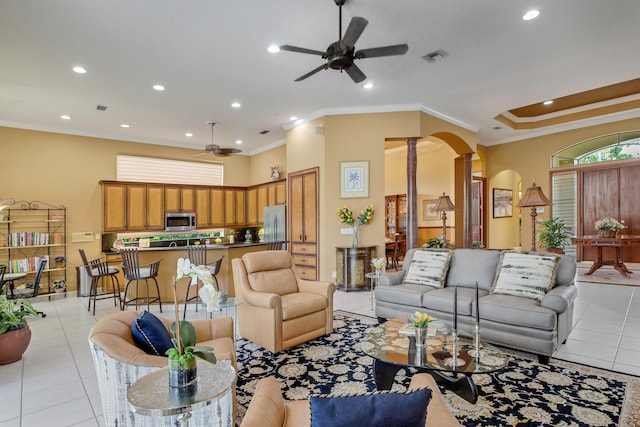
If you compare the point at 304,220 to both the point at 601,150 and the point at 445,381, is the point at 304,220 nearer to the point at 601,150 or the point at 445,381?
the point at 445,381

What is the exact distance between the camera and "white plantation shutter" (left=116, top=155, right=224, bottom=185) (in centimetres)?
791

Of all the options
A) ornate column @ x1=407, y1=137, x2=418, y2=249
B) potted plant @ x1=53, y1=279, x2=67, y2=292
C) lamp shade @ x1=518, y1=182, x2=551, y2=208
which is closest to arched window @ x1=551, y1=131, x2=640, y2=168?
ornate column @ x1=407, y1=137, x2=418, y2=249

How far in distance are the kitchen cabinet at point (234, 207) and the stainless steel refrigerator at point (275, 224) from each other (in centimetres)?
162

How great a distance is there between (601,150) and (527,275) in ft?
21.7

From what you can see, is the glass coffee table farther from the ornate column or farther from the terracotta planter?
the ornate column

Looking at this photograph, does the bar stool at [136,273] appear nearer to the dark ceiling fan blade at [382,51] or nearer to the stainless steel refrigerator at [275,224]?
the stainless steel refrigerator at [275,224]

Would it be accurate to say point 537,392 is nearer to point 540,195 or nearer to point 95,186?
point 540,195

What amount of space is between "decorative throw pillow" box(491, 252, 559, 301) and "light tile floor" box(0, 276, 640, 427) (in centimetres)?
63

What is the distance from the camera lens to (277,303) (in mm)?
3240

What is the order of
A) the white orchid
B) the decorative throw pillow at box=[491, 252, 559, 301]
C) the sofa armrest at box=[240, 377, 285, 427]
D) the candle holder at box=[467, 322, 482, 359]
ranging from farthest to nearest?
the decorative throw pillow at box=[491, 252, 559, 301] → the candle holder at box=[467, 322, 482, 359] → the white orchid → the sofa armrest at box=[240, 377, 285, 427]

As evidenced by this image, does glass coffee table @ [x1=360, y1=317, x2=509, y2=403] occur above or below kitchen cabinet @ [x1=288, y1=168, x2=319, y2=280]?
below

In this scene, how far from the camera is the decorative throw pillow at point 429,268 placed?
410 cm

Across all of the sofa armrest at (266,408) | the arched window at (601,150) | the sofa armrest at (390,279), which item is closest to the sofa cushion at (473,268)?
the sofa armrest at (390,279)

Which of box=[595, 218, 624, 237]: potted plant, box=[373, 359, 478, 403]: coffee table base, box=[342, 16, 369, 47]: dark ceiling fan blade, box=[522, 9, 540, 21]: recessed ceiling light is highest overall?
box=[522, 9, 540, 21]: recessed ceiling light
